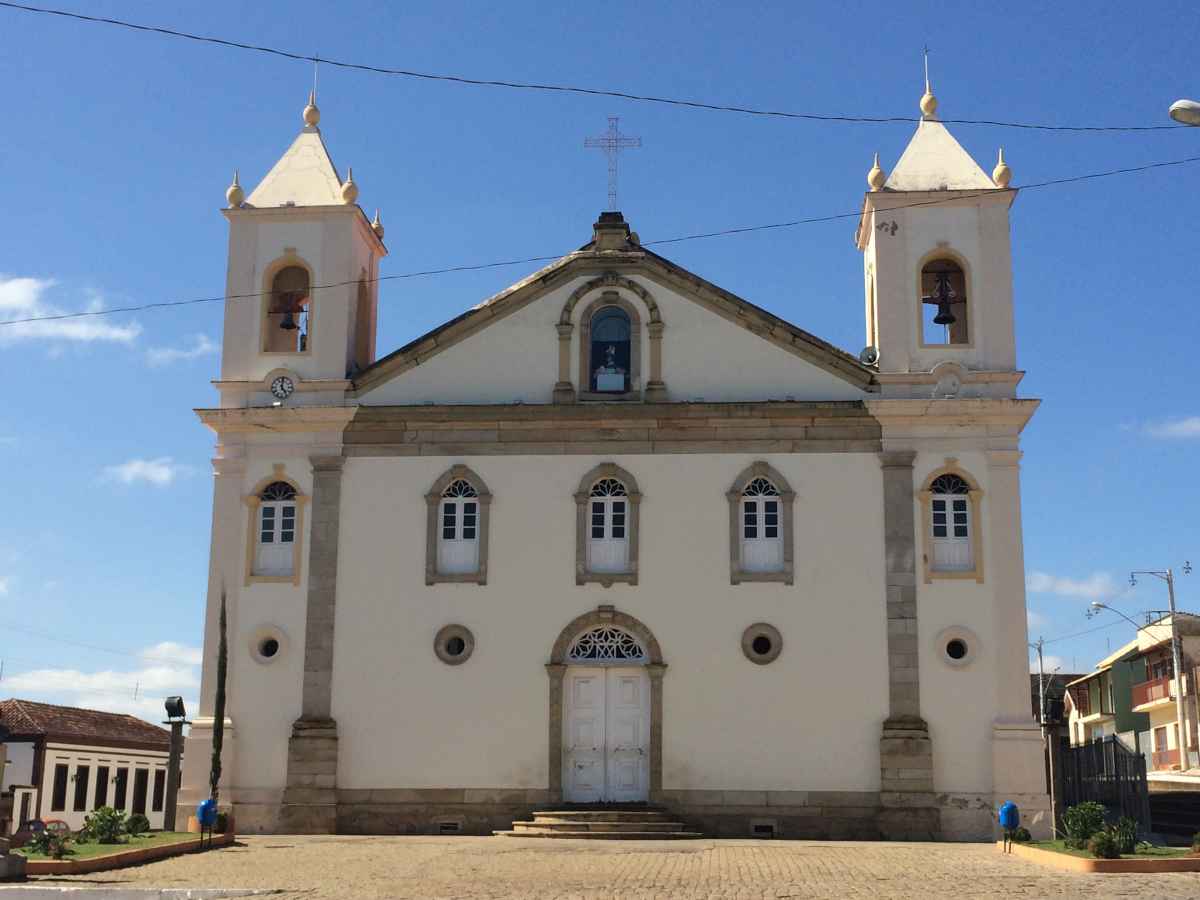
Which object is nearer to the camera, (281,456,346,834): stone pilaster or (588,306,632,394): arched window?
(281,456,346,834): stone pilaster

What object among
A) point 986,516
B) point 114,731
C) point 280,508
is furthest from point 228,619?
point 114,731

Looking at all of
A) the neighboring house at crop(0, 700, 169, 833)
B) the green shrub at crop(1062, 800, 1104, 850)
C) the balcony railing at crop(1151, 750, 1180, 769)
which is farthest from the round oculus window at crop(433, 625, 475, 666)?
the balcony railing at crop(1151, 750, 1180, 769)

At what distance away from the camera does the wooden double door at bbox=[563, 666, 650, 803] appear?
25.1m

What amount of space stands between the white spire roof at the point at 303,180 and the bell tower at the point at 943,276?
9.74m

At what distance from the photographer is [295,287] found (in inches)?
1109

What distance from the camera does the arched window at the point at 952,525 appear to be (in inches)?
993

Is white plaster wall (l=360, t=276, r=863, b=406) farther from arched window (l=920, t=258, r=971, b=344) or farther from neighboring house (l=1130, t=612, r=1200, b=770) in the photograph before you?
neighboring house (l=1130, t=612, r=1200, b=770)

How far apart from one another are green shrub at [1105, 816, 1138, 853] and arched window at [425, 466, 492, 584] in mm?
11147

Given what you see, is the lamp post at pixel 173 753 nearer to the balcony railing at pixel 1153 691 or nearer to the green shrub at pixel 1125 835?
the green shrub at pixel 1125 835

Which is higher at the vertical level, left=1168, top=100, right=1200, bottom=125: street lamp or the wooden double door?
left=1168, top=100, right=1200, bottom=125: street lamp

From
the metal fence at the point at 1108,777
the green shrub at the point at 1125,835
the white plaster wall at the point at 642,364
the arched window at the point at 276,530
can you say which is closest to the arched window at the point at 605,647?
the white plaster wall at the point at 642,364

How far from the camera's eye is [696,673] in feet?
82.8

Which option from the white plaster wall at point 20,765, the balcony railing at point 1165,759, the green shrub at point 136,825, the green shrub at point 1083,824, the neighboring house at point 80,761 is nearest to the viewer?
the green shrub at point 1083,824

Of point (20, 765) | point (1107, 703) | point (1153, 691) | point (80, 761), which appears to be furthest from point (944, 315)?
point (1107, 703)
